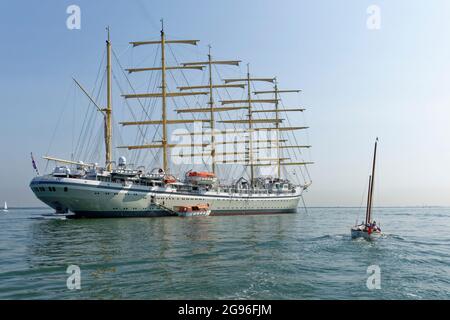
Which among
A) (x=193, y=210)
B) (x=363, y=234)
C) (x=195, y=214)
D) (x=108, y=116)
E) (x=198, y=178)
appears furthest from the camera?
(x=198, y=178)

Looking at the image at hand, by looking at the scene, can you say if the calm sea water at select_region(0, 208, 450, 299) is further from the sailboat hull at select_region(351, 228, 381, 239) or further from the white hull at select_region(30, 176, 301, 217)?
the white hull at select_region(30, 176, 301, 217)

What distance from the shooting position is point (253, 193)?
8112 cm

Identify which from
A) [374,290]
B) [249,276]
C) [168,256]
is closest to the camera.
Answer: [374,290]

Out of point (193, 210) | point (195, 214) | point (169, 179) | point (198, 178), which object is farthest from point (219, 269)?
point (198, 178)

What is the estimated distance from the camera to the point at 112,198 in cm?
5466

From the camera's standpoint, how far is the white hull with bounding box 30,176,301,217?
169 feet

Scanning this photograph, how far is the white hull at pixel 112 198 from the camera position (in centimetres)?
5141

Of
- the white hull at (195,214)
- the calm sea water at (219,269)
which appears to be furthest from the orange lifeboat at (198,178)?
the calm sea water at (219,269)

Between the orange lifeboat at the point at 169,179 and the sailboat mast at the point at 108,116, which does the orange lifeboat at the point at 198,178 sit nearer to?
the orange lifeboat at the point at 169,179

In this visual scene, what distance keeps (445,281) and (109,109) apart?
5353 cm

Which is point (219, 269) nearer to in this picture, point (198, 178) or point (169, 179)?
point (169, 179)

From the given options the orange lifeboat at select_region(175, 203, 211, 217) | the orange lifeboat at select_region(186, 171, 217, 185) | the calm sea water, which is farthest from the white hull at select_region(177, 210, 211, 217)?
the calm sea water
